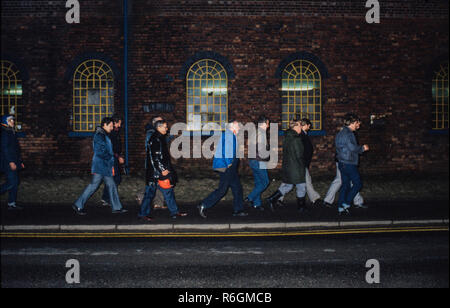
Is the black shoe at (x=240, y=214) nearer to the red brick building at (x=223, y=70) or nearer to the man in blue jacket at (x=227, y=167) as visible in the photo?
the man in blue jacket at (x=227, y=167)

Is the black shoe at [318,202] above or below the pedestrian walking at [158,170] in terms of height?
below

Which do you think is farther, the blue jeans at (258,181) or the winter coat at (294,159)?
the blue jeans at (258,181)

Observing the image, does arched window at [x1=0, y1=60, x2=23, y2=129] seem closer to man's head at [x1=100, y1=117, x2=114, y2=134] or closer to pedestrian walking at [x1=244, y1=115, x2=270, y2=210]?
man's head at [x1=100, y1=117, x2=114, y2=134]

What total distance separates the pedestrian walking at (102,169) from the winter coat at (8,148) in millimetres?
2021

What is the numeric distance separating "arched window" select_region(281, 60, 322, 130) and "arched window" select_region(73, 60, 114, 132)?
5.63 meters

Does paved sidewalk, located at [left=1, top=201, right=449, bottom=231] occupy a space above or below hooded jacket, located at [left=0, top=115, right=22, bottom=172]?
below

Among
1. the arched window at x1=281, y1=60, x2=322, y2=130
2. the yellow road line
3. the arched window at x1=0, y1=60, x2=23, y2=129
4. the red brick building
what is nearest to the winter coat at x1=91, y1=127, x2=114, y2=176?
the yellow road line

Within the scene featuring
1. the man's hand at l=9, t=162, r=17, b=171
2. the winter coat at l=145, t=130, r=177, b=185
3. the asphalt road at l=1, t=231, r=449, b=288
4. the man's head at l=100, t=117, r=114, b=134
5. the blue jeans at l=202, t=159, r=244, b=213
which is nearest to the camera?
the asphalt road at l=1, t=231, r=449, b=288

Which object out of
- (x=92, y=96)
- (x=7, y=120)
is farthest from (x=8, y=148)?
(x=92, y=96)

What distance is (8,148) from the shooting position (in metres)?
9.84

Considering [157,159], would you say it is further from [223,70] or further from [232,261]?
[223,70]

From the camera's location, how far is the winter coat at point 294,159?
9.54m

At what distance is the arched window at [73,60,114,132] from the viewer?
13.9 m

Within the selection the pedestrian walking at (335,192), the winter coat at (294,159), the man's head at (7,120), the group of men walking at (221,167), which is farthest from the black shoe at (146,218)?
the pedestrian walking at (335,192)
